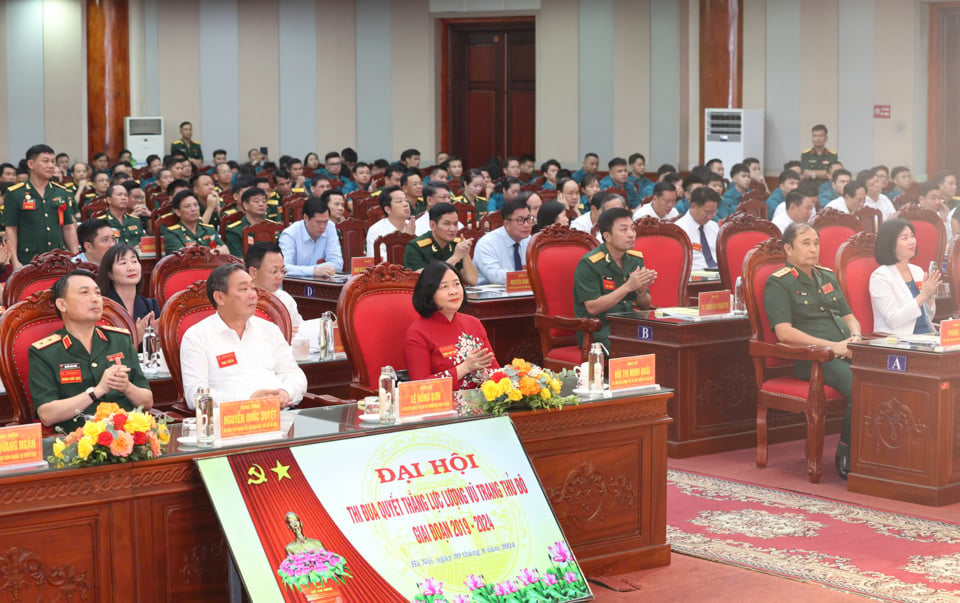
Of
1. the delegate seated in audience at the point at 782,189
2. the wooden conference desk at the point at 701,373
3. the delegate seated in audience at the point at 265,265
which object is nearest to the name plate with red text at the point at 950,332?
the wooden conference desk at the point at 701,373

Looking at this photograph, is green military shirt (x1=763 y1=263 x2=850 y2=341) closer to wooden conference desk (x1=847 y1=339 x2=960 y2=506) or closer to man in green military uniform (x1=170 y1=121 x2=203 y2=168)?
wooden conference desk (x1=847 y1=339 x2=960 y2=506)

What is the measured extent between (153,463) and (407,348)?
1.47 meters

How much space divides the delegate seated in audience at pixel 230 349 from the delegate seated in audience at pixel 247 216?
3.95 metres

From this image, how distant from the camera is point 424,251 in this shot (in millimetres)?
6578

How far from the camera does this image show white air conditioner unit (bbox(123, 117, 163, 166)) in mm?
17391

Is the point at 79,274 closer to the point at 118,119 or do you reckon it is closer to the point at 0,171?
the point at 0,171

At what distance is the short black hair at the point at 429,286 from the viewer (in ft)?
14.1

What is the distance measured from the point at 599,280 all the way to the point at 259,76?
13040mm

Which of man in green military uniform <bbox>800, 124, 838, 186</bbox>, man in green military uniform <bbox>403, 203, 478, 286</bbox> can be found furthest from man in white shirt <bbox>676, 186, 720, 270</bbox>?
man in green military uniform <bbox>800, 124, 838, 186</bbox>

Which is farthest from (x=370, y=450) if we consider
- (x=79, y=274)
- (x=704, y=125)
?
(x=704, y=125)

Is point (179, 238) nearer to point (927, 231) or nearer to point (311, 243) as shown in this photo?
point (311, 243)

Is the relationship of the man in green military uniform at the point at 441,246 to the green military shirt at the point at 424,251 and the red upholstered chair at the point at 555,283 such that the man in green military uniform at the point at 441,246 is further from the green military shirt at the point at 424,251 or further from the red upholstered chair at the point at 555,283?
the red upholstered chair at the point at 555,283

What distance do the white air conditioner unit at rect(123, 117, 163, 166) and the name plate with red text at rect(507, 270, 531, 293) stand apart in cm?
1196

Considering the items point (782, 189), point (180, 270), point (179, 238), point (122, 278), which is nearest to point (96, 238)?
point (180, 270)
